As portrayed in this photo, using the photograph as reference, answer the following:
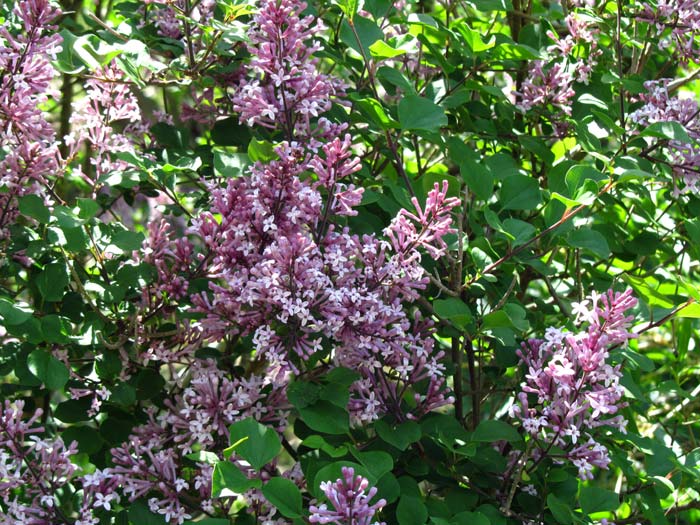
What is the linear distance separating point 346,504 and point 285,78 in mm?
715

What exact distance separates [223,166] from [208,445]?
0.51m

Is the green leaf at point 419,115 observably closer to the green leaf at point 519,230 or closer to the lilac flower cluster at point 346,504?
the green leaf at point 519,230

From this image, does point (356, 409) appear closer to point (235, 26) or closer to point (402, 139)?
point (402, 139)

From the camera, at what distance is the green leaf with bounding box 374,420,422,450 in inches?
61.0

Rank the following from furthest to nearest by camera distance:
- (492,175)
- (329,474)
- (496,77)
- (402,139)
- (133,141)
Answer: (496,77), (133,141), (402,139), (492,175), (329,474)

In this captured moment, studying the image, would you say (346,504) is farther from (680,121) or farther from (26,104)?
(680,121)

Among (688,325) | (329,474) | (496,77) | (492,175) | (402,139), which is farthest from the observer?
(496,77)

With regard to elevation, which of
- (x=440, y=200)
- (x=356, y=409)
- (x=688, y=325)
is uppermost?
(x=440, y=200)

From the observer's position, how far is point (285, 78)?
60.1 inches

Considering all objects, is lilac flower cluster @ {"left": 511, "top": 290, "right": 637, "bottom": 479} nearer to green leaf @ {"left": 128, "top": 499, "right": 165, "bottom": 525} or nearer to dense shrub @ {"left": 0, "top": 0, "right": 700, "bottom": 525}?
dense shrub @ {"left": 0, "top": 0, "right": 700, "bottom": 525}

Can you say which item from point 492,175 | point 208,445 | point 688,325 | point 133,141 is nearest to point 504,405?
point 688,325

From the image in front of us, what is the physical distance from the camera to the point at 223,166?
1.65 m

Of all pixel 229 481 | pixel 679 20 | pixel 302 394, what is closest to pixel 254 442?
pixel 229 481

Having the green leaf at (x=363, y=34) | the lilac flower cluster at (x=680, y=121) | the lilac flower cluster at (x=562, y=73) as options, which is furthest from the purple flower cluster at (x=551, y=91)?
the green leaf at (x=363, y=34)
